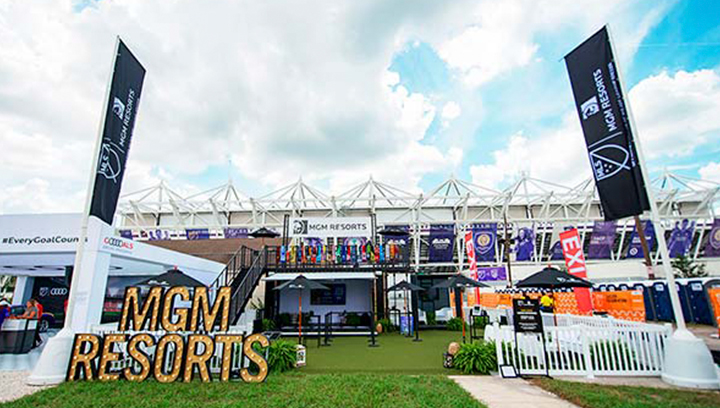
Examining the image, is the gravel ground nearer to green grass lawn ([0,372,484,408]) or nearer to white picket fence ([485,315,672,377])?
green grass lawn ([0,372,484,408])

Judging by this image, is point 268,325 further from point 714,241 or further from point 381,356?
point 714,241

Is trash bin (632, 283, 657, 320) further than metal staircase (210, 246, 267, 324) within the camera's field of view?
Yes

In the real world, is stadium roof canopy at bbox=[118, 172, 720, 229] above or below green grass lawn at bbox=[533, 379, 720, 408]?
above

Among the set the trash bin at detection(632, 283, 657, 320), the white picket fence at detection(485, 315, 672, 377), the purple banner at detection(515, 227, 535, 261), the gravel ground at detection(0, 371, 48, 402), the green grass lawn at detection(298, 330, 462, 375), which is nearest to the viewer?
the gravel ground at detection(0, 371, 48, 402)

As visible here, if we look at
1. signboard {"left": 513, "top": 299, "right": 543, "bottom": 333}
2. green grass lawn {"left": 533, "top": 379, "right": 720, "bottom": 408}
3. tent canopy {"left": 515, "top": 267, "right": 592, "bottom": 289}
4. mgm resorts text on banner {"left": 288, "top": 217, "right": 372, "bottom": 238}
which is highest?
mgm resorts text on banner {"left": 288, "top": 217, "right": 372, "bottom": 238}

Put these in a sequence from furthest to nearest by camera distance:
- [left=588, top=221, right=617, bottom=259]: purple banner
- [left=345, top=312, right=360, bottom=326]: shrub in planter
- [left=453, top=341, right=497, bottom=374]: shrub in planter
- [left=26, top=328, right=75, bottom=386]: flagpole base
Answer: [left=588, top=221, right=617, bottom=259]: purple banner < [left=345, top=312, right=360, bottom=326]: shrub in planter < [left=453, top=341, right=497, bottom=374]: shrub in planter < [left=26, top=328, right=75, bottom=386]: flagpole base

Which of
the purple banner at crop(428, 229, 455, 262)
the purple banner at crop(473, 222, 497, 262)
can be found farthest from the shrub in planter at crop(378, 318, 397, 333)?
the purple banner at crop(473, 222, 497, 262)

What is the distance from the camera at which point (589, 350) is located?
708 cm

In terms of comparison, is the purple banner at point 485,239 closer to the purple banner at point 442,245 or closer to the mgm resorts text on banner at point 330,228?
the purple banner at point 442,245

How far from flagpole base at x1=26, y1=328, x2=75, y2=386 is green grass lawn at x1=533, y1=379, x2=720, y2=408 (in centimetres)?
930

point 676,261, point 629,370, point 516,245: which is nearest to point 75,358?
point 629,370

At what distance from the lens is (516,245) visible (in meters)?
31.3

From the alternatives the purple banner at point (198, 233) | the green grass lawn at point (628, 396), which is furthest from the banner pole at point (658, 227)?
the purple banner at point (198, 233)

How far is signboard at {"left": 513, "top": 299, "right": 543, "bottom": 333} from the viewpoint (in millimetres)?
7168
